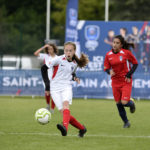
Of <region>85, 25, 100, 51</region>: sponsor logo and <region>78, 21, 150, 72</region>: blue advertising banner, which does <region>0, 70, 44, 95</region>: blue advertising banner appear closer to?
<region>78, 21, 150, 72</region>: blue advertising banner

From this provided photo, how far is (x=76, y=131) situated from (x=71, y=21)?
13.6m

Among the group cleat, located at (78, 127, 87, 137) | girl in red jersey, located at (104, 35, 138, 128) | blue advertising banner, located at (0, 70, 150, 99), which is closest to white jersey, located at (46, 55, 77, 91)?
cleat, located at (78, 127, 87, 137)

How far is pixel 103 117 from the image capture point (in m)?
13.8

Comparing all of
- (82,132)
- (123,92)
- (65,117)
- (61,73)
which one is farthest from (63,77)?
(123,92)

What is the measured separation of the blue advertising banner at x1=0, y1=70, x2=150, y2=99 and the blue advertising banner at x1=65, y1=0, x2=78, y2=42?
4.04 meters

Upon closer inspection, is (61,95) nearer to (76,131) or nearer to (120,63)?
(76,131)

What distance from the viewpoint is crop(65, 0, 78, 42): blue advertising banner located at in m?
23.7

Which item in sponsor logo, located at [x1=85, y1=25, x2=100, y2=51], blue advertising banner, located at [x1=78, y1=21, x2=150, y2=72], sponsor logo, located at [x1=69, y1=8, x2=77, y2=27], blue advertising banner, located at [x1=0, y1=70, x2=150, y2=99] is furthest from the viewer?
sponsor logo, located at [x1=85, y1=25, x2=100, y2=51]

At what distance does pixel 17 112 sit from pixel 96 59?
924cm

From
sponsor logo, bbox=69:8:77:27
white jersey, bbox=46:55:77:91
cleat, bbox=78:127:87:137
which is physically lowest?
cleat, bbox=78:127:87:137

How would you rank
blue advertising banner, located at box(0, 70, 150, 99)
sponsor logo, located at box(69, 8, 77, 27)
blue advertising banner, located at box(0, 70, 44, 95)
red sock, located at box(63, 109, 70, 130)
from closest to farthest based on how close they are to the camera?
red sock, located at box(63, 109, 70, 130) < blue advertising banner, located at box(0, 70, 150, 99) < blue advertising banner, located at box(0, 70, 44, 95) < sponsor logo, located at box(69, 8, 77, 27)

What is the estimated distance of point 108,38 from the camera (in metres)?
24.0

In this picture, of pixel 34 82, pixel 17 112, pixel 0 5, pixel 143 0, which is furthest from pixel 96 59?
pixel 0 5

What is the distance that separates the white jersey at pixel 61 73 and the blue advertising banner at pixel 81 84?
1003 centimetres
